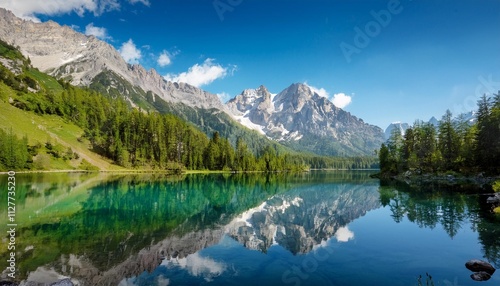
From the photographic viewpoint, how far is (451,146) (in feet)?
334

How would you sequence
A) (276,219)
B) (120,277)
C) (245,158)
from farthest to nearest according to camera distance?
(245,158) → (276,219) → (120,277)

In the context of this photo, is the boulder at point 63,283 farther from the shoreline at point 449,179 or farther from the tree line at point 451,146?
the tree line at point 451,146

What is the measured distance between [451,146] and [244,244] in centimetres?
10620

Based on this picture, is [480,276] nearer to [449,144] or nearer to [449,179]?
[449,179]

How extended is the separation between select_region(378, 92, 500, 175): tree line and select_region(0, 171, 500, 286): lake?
158ft

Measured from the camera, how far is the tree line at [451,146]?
77.8m

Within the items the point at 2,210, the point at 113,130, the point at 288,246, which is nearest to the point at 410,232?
the point at 288,246

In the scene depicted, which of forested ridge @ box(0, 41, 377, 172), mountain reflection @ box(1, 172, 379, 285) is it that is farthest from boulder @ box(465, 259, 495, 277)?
forested ridge @ box(0, 41, 377, 172)

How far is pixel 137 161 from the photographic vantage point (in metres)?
140

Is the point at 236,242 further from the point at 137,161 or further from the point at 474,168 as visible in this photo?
the point at 137,161

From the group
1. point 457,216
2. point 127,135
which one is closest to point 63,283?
point 457,216

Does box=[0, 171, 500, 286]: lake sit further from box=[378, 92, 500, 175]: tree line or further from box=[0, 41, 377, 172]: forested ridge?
box=[0, 41, 377, 172]: forested ridge

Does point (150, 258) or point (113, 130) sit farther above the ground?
point (113, 130)

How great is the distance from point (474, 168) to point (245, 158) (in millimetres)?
114262
